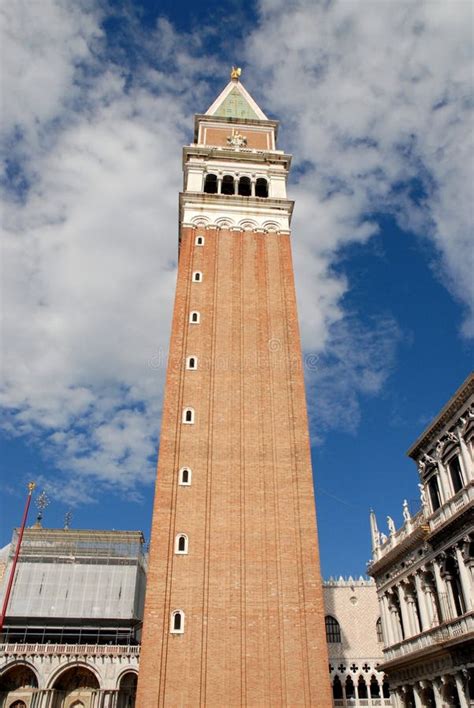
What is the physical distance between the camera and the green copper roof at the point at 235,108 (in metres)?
56.5

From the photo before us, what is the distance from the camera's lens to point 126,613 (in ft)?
170

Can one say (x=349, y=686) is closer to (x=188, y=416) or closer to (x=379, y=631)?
(x=379, y=631)

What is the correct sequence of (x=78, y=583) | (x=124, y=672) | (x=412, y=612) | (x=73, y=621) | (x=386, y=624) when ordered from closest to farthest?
(x=412, y=612), (x=386, y=624), (x=124, y=672), (x=73, y=621), (x=78, y=583)

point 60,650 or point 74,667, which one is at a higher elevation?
point 60,650

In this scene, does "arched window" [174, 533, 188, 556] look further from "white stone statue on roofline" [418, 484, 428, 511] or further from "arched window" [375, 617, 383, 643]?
"arched window" [375, 617, 383, 643]

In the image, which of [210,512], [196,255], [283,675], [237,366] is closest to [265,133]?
[196,255]

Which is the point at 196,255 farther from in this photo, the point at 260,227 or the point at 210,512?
the point at 210,512

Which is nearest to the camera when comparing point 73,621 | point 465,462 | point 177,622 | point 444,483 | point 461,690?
point 461,690

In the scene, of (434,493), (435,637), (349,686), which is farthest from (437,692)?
(349,686)

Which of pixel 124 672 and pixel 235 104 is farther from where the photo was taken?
pixel 235 104

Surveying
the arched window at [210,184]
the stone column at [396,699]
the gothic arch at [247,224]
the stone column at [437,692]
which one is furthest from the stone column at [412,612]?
the arched window at [210,184]

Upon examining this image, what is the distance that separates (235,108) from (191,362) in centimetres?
3072

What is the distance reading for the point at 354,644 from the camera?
45062 millimetres

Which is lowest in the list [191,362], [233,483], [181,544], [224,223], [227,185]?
[181,544]
